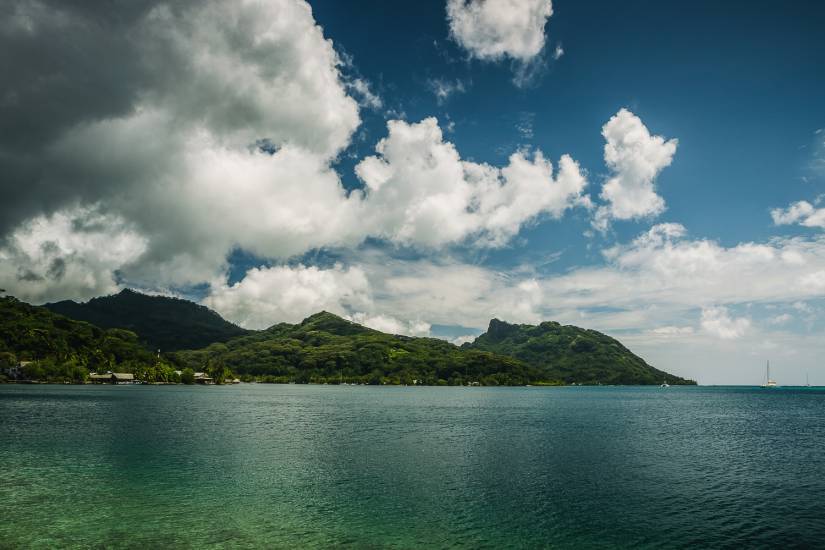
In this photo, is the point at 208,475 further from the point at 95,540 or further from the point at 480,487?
the point at 480,487

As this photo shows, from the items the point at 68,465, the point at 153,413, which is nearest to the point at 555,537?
the point at 68,465

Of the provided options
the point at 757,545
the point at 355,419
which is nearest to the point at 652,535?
the point at 757,545

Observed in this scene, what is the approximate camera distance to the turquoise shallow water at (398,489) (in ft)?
120

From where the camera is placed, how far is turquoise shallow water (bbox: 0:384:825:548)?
36625mm

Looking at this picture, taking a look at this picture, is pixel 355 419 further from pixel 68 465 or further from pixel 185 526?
pixel 185 526

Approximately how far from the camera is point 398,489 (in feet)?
166

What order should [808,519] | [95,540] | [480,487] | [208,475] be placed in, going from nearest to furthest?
[95,540] → [808,519] → [480,487] → [208,475]

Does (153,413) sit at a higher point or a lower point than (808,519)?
lower

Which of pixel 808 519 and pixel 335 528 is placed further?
pixel 808 519

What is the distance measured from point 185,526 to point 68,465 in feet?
113

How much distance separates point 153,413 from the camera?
131000mm

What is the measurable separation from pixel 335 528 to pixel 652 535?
26.4m

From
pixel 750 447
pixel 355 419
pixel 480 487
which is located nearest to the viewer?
pixel 480 487

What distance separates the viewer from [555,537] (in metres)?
37.0
